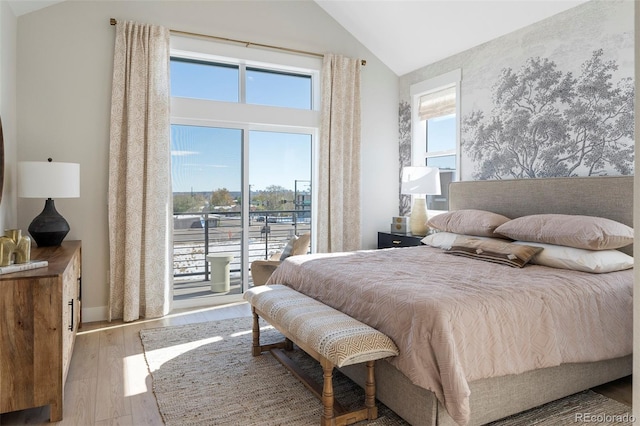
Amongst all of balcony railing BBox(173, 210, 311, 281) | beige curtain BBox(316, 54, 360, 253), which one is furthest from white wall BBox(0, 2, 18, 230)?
beige curtain BBox(316, 54, 360, 253)

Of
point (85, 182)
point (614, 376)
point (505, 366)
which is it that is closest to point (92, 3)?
point (85, 182)

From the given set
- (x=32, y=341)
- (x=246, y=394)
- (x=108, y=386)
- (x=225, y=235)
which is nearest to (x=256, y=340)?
(x=246, y=394)

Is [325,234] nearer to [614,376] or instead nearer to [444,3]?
[444,3]

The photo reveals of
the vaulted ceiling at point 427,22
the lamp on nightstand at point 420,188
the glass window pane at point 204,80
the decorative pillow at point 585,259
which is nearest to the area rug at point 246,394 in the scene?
the decorative pillow at point 585,259

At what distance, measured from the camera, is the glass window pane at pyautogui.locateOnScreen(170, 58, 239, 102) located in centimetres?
A: 427

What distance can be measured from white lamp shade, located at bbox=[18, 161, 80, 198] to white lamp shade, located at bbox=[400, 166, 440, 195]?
3183 millimetres

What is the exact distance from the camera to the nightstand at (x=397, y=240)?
4492 mm

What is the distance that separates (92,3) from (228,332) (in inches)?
122

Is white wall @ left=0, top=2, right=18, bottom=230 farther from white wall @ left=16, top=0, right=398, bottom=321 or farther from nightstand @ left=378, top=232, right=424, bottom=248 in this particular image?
nightstand @ left=378, top=232, right=424, bottom=248

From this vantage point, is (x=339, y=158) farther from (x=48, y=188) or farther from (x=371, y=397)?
(x=371, y=397)

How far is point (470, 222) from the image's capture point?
3604mm

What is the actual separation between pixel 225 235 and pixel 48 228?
1.67 meters

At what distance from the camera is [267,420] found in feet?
7.04

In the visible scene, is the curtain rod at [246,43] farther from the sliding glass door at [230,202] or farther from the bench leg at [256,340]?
the bench leg at [256,340]
